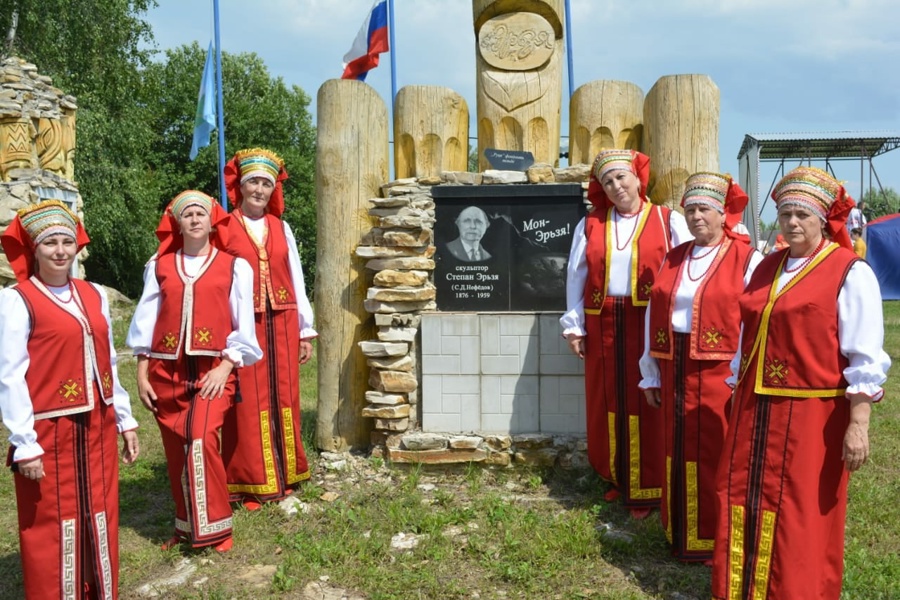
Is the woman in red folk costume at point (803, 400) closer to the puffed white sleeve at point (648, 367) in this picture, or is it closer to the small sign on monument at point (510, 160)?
the puffed white sleeve at point (648, 367)

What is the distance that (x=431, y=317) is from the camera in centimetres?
523

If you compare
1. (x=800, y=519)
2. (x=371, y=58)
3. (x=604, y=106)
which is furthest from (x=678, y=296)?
(x=371, y=58)

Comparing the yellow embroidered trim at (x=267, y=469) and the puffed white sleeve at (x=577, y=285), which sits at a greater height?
the puffed white sleeve at (x=577, y=285)

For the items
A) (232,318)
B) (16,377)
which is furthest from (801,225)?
(16,377)

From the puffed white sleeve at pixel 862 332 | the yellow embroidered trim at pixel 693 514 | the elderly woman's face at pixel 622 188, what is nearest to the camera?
the puffed white sleeve at pixel 862 332

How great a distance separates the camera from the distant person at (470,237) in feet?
17.5

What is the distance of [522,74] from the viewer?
17.9 feet

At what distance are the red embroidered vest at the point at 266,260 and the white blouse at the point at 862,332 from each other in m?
3.04

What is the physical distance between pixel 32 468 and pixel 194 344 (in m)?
1.04

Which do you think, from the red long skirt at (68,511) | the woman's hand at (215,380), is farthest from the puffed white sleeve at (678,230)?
the red long skirt at (68,511)

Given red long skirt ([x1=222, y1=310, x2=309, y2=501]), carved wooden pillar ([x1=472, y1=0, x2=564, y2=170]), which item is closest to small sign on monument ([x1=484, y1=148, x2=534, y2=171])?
carved wooden pillar ([x1=472, y1=0, x2=564, y2=170])

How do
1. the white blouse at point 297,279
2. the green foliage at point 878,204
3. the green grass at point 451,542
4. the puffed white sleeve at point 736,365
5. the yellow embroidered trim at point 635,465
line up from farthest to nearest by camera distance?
the green foliage at point 878,204
the white blouse at point 297,279
the yellow embroidered trim at point 635,465
the green grass at point 451,542
the puffed white sleeve at point 736,365

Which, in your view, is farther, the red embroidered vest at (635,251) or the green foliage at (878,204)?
the green foliage at (878,204)

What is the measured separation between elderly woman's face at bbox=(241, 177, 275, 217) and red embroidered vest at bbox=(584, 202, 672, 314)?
1877 mm
